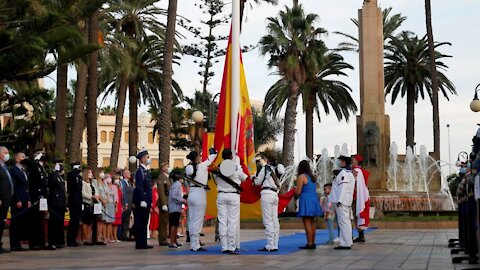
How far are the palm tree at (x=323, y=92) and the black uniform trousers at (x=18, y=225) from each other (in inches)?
1403

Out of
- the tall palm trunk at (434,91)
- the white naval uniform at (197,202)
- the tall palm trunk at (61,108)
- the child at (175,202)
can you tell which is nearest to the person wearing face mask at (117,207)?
the child at (175,202)

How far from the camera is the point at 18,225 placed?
59.9 ft

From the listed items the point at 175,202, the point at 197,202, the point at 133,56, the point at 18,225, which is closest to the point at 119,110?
the point at 133,56

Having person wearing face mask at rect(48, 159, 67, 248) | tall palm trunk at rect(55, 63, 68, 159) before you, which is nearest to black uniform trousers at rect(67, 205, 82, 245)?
person wearing face mask at rect(48, 159, 67, 248)

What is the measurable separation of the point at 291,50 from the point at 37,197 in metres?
36.0

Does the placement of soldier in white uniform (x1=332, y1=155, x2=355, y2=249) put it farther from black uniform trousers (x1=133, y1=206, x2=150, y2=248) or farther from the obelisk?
the obelisk

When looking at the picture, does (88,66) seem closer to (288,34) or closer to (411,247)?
(411,247)

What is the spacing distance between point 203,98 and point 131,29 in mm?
24382

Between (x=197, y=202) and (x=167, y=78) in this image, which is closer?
(x=197, y=202)

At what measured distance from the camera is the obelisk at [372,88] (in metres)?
40.2

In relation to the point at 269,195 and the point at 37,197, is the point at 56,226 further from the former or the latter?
the point at 269,195

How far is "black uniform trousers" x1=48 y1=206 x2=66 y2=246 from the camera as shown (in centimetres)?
1897

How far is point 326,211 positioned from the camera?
1961 centimetres

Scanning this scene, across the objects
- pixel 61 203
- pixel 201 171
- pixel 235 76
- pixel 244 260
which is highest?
pixel 235 76
